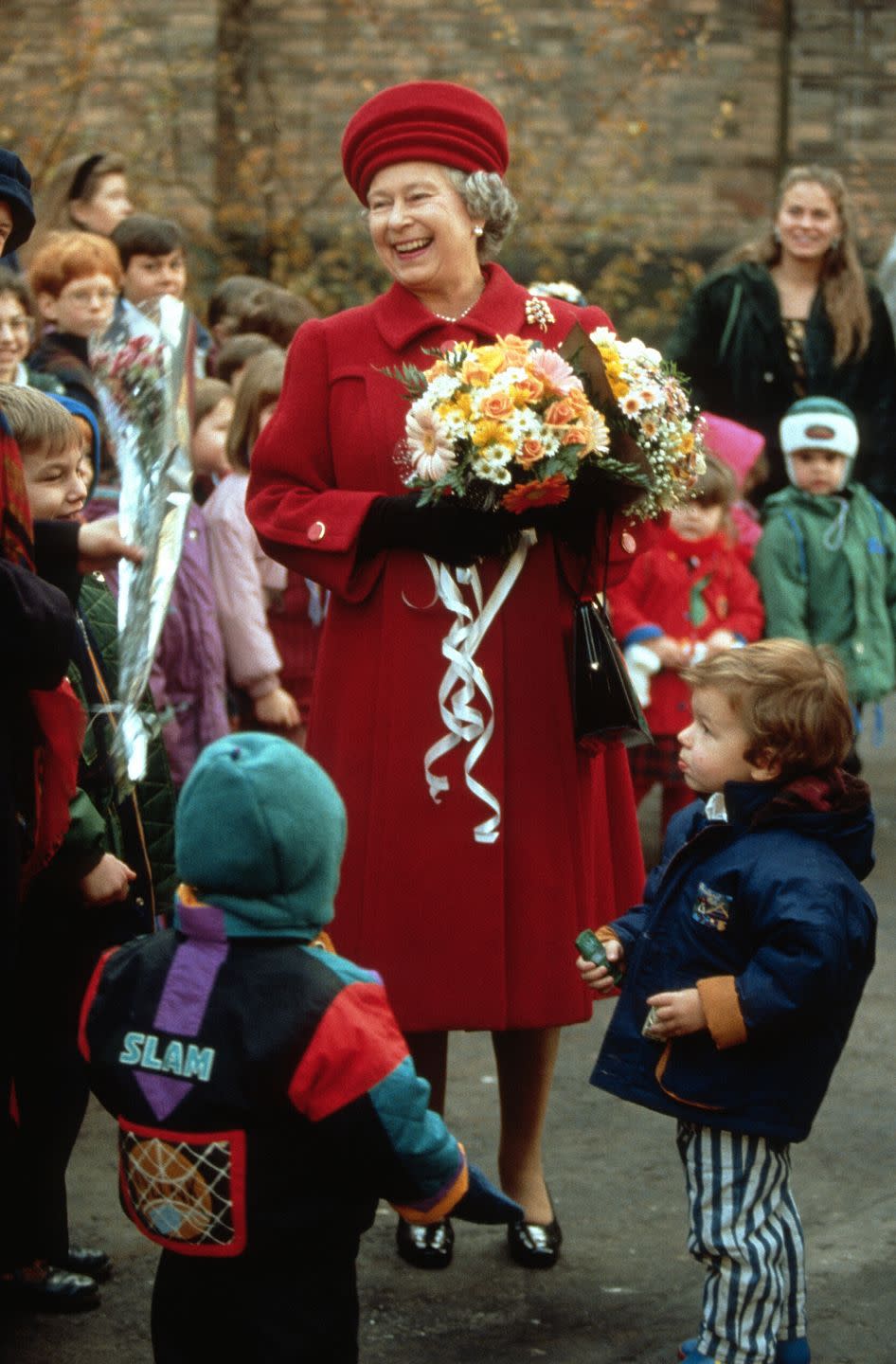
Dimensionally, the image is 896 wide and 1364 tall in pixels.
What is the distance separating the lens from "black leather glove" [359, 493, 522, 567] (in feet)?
12.9

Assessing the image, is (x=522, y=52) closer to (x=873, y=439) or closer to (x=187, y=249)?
(x=187, y=249)

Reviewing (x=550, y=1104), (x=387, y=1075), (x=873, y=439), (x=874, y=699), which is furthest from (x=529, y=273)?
(x=387, y=1075)

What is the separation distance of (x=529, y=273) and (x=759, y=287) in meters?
5.70

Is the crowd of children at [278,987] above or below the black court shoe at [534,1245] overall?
above

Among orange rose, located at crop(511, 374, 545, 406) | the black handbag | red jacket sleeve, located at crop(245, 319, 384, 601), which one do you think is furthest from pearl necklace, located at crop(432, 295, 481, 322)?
the black handbag

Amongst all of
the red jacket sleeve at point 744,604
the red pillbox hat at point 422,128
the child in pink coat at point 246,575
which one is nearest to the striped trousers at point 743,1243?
the red pillbox hat at point 422,128

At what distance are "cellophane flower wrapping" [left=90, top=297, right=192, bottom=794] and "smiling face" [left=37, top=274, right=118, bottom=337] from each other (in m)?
3.36

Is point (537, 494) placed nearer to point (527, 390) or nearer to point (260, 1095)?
point (527, 390)

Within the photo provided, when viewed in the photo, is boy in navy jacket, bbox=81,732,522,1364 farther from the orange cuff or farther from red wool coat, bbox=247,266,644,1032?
red wool coat, bbox=247,266,644,1032

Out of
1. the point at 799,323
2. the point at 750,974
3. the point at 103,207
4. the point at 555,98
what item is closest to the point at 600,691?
the point at 750,974

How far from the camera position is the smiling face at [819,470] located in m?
7.22

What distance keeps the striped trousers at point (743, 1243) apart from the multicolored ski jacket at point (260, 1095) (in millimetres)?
885

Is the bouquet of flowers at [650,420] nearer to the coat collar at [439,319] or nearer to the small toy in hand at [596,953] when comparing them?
the coat collar at [439,319]

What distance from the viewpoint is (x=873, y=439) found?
796 cm
